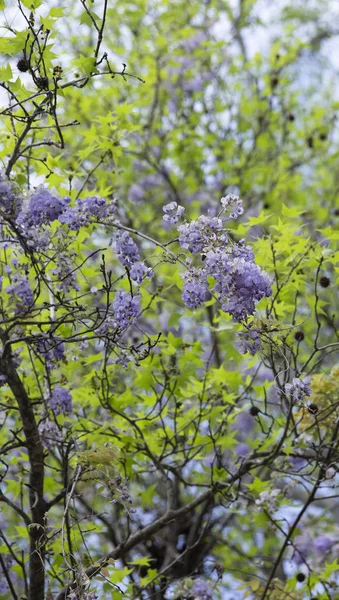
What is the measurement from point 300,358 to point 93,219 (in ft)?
11.2

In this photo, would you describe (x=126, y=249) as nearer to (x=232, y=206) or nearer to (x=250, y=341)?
(x=232, y=206)

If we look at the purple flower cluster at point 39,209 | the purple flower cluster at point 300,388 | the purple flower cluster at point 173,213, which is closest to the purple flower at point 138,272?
the purple flower cluster at point 173,213

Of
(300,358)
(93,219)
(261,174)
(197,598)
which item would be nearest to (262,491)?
(197,598)

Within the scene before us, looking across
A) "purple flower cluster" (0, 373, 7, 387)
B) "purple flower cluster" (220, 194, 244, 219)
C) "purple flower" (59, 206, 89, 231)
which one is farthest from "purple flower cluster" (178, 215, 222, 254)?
"purple flower cluster" (0, 373, 7, 387)

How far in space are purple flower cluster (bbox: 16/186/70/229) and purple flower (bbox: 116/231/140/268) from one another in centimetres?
22

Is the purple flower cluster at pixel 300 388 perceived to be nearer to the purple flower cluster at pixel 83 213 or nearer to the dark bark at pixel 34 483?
the purple flower cluster at pixel 83 213

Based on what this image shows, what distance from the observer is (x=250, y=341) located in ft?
8.27

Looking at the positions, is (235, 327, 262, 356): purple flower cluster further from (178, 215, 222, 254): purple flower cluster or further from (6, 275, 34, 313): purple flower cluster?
(6, 275, 34, 313): purple flower cluster

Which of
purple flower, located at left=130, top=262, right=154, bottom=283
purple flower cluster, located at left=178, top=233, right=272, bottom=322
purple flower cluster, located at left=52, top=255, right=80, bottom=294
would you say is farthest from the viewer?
purple flower cluster, located at left=52, top=255, right=80, bottom=294

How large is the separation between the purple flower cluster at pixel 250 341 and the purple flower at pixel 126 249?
0.44 metres

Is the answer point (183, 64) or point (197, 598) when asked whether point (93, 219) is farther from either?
point (183, 64)

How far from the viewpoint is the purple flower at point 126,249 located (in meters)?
2.61

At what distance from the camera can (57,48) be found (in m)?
6.97

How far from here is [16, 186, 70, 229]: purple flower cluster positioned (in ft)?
8.25
